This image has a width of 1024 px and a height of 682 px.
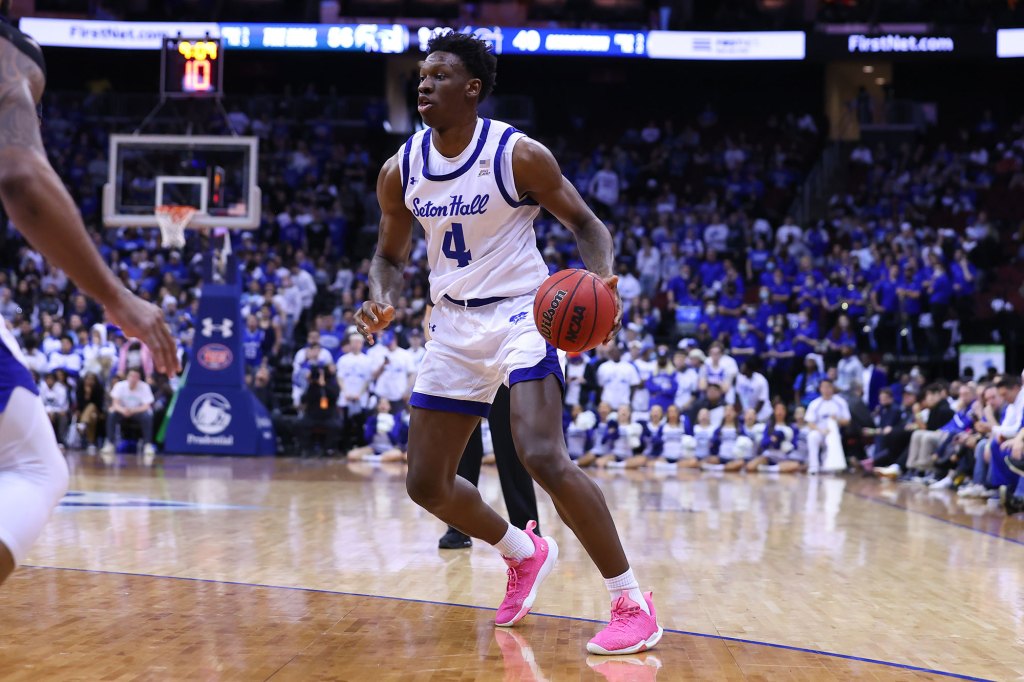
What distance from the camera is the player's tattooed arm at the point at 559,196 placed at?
4672 mm

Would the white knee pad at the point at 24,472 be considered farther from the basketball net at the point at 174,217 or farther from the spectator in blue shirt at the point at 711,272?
the spectator in blue shirt at the point at 711,272

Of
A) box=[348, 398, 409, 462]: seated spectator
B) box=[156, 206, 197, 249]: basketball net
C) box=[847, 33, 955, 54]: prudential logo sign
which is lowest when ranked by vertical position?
box=[348, 398, 409, 462]: seated spectator

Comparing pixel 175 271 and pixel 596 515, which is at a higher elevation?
pixel 175 271

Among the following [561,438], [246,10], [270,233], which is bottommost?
[561,438]

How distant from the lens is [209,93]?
52.2 ft

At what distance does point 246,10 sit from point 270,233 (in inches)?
289

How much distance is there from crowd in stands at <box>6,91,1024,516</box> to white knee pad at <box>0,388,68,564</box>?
391 inches

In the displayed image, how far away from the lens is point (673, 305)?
21.4 metres

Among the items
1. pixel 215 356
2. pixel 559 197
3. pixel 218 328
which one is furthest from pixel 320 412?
pixel 559 197

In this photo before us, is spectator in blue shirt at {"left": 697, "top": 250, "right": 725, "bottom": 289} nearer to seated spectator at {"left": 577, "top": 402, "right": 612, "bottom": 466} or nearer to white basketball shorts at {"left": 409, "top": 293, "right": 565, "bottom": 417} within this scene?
seated spectator at {"left": 577, "top": 402, "right": 612, "bottom": 466}

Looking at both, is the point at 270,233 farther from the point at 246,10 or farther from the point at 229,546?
the point at 229,546

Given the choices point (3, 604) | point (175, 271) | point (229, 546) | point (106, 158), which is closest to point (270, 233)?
point (175, 271)

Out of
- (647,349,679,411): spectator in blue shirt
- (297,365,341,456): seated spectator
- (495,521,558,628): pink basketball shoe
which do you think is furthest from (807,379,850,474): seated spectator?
(495,521,558,628): pink basketball shoe

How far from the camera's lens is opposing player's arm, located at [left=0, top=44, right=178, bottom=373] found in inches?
101
